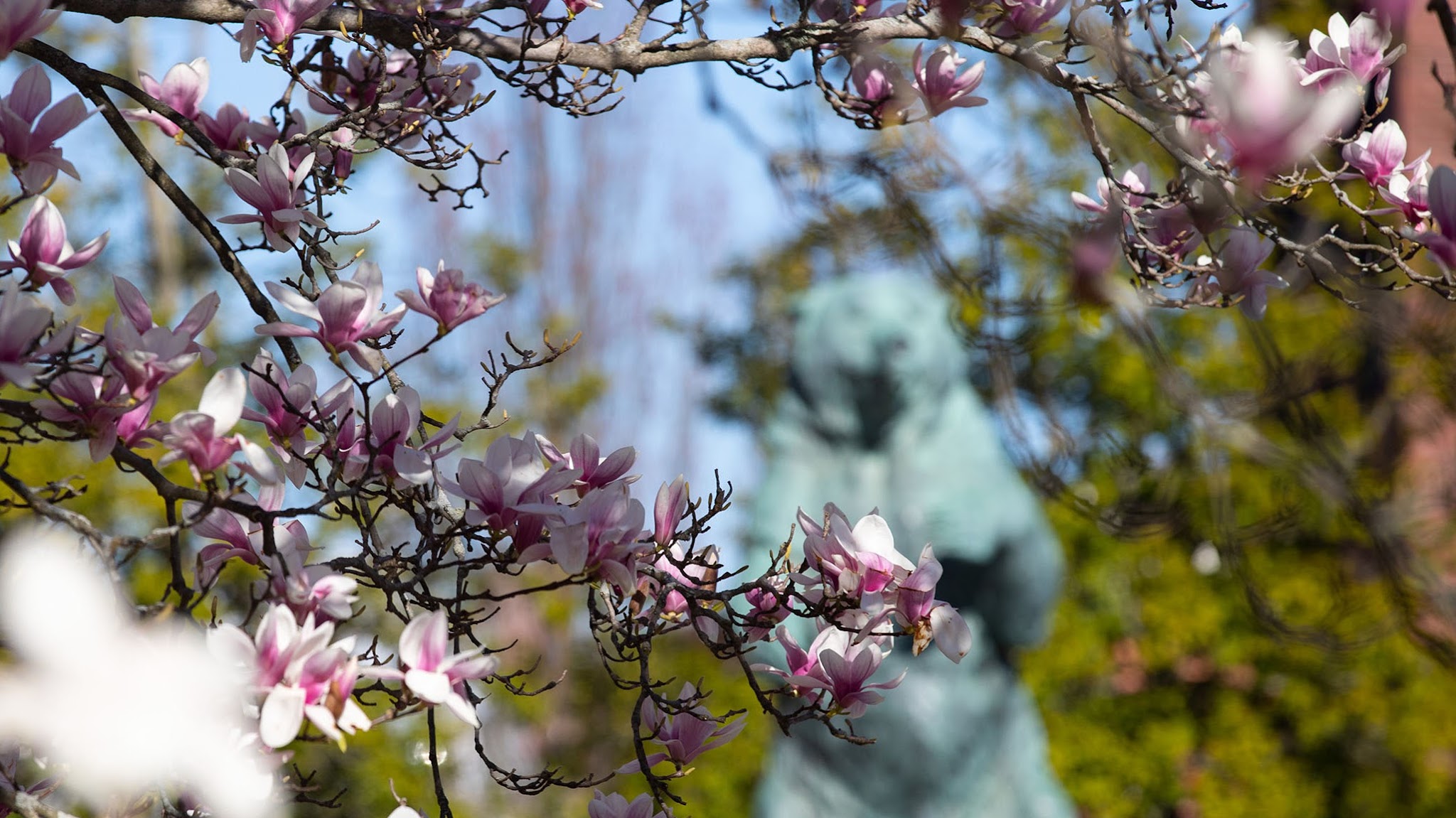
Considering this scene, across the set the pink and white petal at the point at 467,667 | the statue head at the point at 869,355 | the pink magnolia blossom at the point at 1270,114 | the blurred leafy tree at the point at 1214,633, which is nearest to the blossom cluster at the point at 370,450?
the pink and white petal at the point at 467,667

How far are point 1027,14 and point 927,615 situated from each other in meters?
0.80

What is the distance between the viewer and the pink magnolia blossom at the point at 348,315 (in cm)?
132

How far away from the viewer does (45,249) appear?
1310 millimetres

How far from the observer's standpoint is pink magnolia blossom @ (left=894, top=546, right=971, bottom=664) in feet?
4.35

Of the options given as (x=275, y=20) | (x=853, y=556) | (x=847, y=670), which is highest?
(x=275, y=20)

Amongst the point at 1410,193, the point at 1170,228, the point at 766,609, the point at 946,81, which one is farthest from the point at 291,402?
the point at 1410,193

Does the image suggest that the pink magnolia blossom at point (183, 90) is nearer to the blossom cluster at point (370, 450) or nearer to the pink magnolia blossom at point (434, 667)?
the blossom cluster at point (370, 450)

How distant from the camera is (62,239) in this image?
1325mm

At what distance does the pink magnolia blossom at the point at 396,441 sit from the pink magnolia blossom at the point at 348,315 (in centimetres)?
6

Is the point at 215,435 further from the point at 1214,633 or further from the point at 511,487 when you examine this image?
the point at 1214,633

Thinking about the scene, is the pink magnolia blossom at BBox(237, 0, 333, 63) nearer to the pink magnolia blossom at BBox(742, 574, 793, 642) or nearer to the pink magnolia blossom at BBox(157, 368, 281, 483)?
the pink magnolia blossom at BBox(157, 368, 281, 483)

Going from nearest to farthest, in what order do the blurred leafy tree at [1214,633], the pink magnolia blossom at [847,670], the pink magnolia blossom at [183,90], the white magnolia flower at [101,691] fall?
the white magnolia flower at [101,691] → the pink magnolia blossom at [847,670] → the pink magnolia blossom at [183,90] → the blurred leafy tree at [1214,633]

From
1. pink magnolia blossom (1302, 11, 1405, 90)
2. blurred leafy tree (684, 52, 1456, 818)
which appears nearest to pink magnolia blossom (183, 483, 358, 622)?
pink magnolia blossom (1302, 11, 1405, 90)

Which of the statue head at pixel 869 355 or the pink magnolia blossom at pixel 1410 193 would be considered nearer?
the pink magnolia blossom at pixel 1410 193
